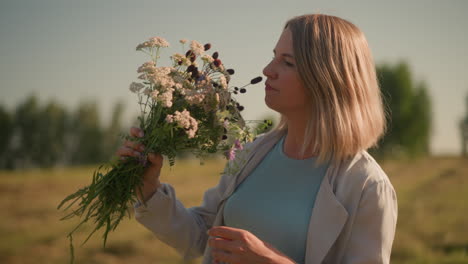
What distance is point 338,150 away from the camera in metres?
2.91

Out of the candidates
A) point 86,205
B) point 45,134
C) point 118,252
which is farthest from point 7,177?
point 86,205

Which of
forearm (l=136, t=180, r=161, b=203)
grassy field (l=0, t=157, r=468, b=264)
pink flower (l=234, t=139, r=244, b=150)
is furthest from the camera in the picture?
grassy field (l=0, t=157, r=468, b=264)

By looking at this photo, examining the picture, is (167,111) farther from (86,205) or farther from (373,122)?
(373,122)

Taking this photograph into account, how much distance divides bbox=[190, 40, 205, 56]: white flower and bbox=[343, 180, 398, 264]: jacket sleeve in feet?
4.33

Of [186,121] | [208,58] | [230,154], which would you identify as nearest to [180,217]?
[230,154]

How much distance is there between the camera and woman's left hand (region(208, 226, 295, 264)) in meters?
2.67

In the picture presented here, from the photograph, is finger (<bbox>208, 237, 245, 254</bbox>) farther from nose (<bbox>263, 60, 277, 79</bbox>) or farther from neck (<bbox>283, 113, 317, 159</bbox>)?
nose (<bbox>263, 60, 277, 79</bbox>)

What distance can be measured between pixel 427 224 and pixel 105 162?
1441 centimetres

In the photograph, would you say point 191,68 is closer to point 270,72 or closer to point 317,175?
point 270,72

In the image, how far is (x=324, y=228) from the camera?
9.32 ft

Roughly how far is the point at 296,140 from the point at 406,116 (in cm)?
Result: 4781

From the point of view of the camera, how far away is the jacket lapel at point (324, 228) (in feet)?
9.25

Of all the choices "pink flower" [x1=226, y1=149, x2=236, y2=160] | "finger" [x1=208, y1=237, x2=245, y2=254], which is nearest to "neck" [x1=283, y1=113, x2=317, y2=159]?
"pink flower" [x1=226, y1=149, x2=236, y2=160]

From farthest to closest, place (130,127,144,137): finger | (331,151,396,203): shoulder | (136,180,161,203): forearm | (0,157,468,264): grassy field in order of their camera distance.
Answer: (0,157,468,264): grassy field → (136,180,161,203): forearm → (130,127,144,137): finger → (331,151,396,203): shoulder
